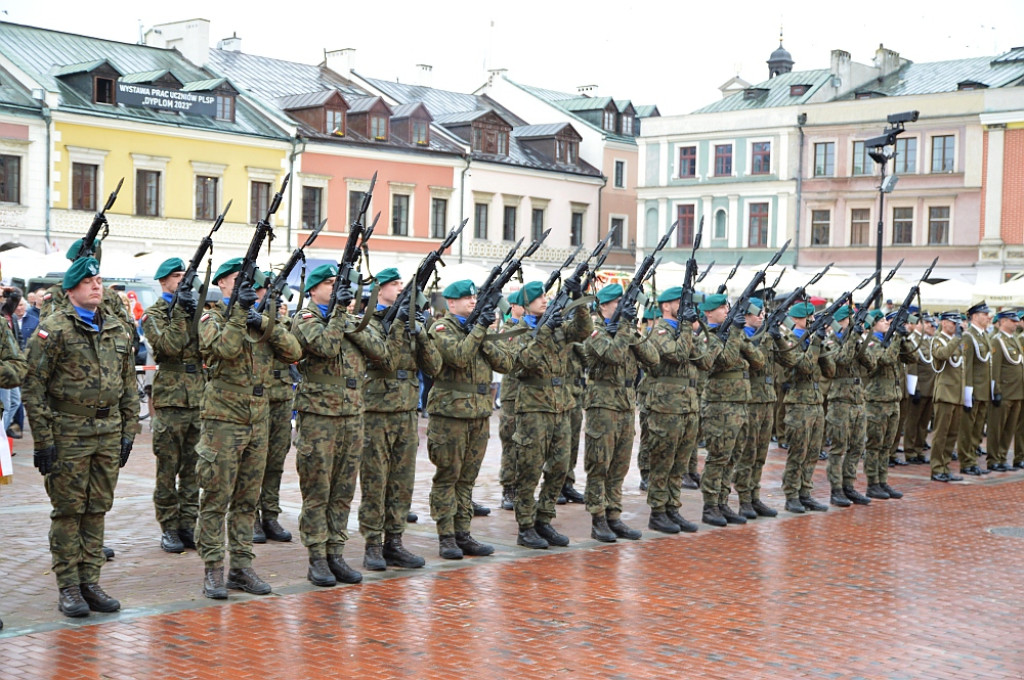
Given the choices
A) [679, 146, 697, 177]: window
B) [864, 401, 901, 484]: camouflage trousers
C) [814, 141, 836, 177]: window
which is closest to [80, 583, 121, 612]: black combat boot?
[864, 401, 901, 484]: camouflage trousers

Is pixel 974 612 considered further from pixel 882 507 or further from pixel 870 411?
pixel 870 411

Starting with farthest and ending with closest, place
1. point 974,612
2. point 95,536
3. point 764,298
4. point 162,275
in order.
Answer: point 764,298
point 162,275
point 974,612
point 95,536

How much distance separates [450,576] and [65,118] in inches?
1119

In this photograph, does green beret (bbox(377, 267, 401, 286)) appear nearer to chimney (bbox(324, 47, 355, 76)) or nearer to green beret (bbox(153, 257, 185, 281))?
green beret (bbox(153, 257, 185, 281))

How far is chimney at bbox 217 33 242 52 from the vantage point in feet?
145

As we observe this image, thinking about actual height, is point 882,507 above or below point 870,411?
below

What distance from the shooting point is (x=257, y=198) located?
127 feet

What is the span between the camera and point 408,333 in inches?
364

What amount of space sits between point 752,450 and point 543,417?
286 centimetres

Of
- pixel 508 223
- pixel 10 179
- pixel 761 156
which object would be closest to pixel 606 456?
pixel 10 179

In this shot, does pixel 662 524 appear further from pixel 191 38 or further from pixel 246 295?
pixel 191 38

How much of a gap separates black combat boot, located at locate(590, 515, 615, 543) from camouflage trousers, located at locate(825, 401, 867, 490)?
357cm

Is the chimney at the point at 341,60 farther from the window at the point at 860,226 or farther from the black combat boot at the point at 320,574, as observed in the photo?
the black combat boot at the point at 320,574

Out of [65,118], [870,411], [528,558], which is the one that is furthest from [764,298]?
[65,118]
